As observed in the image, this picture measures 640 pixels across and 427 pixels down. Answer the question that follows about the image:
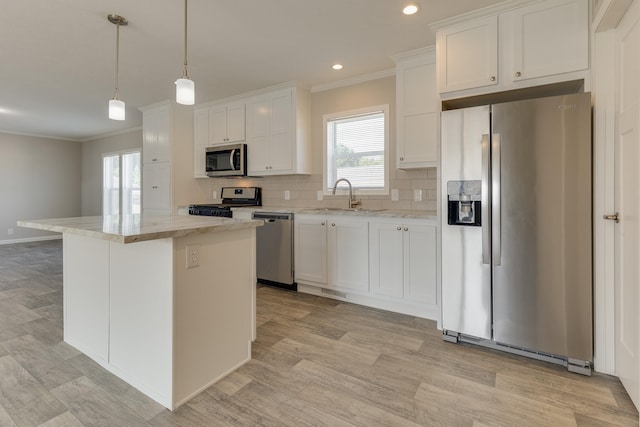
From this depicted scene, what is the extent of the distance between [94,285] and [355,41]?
2.76m

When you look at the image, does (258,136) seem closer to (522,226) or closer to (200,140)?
(200,140)

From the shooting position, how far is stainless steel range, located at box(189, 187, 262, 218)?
4.14 metres

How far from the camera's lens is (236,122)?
14.3ft

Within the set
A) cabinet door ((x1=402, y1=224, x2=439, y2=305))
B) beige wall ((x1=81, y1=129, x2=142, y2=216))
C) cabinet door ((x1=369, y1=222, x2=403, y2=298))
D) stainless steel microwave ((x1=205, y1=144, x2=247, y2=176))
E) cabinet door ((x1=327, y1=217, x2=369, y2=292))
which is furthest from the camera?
beige wall ((x1=81, y1=129, x2=142, y2=216))

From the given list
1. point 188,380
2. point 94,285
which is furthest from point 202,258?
point 94,285

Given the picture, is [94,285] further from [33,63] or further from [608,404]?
[608,404]

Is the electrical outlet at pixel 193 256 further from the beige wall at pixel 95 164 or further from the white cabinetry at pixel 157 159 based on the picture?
the beige wall at pixel 95 164

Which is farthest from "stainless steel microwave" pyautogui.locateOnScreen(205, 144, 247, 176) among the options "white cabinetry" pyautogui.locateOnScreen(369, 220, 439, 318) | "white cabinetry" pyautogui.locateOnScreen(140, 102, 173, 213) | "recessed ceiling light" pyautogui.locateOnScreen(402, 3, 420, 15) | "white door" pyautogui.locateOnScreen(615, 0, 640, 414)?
"white door" pyautogui.locateOnScreen(615, 0, 640, 414)

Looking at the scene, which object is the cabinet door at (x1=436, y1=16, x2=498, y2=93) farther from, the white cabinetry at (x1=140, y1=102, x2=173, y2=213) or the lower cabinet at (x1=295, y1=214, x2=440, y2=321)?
the white cabinetry at (x1=140, y1=102, x2=173, y2=213)

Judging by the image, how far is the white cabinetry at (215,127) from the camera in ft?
14.3

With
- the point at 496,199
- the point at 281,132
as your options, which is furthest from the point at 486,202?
the point at 281,132

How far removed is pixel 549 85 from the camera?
2238mm

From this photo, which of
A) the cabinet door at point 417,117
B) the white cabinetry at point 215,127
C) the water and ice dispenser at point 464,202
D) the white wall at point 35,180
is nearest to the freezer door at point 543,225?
the water and ice dispenser at point 464,202

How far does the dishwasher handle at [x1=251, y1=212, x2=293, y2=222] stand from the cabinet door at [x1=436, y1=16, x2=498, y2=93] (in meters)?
1.97
